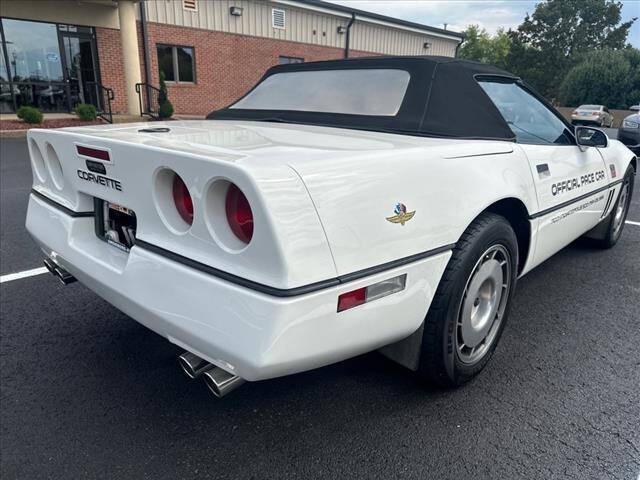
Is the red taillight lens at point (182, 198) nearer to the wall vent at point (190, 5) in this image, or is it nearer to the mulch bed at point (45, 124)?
the mulch bed at point (45, 124)

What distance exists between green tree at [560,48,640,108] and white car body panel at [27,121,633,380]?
3944 centimetres

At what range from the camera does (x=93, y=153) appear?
1.95m

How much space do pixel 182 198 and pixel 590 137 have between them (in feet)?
9.29

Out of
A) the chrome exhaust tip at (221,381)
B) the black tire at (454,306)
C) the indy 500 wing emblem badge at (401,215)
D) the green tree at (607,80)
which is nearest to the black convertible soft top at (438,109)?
the black tire at (454,306)

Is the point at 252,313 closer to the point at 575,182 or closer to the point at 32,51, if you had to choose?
the point at 575,182

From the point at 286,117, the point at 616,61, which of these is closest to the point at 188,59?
the point at 286,117

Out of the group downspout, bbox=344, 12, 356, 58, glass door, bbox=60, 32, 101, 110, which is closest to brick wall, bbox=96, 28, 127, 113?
glass door, bbox=60, 32, 101, 110

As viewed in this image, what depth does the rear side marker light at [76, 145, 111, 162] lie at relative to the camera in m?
1.87

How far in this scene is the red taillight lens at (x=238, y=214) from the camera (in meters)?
1.50

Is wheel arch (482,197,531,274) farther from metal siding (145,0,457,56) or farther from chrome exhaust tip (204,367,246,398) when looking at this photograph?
metal siding (145,0,457,56)

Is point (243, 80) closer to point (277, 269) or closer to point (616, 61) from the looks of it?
point (277, 269)

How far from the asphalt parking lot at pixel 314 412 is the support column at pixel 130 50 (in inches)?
505

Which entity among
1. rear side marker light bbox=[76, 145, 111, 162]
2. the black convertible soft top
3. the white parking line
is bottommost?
the white parking line

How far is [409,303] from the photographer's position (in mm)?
1766
